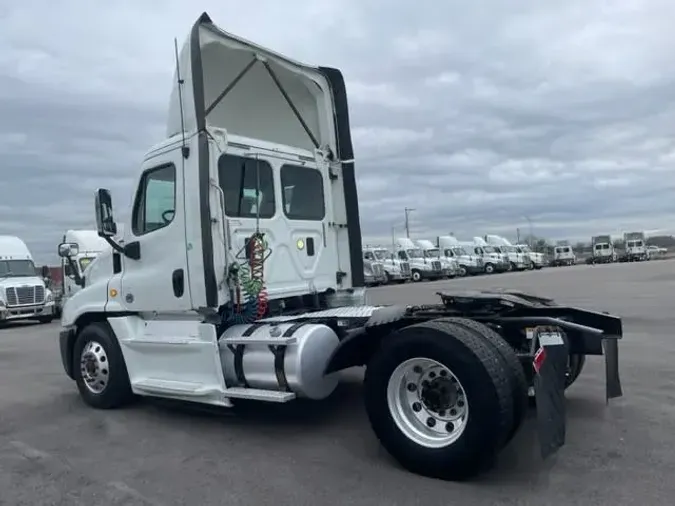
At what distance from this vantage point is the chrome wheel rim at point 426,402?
473 cm

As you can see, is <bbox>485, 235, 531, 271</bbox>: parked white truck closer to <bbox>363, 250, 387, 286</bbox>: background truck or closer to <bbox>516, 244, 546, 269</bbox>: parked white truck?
<bbox>516, 244, 546, 269</bbox>: parked white truck

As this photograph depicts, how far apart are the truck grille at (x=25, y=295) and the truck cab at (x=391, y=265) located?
22850 millimetres

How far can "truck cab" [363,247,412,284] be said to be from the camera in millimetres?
42728

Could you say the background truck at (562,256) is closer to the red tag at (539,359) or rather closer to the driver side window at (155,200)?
the driver side window at (155,200)

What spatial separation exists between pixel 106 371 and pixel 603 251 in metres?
65.8

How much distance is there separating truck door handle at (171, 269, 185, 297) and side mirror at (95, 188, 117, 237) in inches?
36.7

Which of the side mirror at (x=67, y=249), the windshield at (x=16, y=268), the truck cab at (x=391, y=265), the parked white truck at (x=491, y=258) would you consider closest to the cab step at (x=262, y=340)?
the side mirror at (x=67, y=249)

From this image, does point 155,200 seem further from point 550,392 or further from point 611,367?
point 611,367

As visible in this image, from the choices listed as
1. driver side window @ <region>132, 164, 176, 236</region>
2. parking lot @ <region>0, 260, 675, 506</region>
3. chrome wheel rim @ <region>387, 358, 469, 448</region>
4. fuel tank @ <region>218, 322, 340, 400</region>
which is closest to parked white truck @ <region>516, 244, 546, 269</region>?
parking lot @ <region>0, 260, 675, 506</region>

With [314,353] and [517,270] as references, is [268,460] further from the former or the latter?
[517,270]

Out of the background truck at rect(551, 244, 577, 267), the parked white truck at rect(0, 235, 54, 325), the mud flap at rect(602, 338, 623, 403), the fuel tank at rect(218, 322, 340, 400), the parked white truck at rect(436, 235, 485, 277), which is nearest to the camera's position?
the mud flap at rect(602, 338, 623, 403)

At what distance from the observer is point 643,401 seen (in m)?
6.61

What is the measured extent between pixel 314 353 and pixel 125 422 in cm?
239

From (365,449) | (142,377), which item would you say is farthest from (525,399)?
(142,377)
